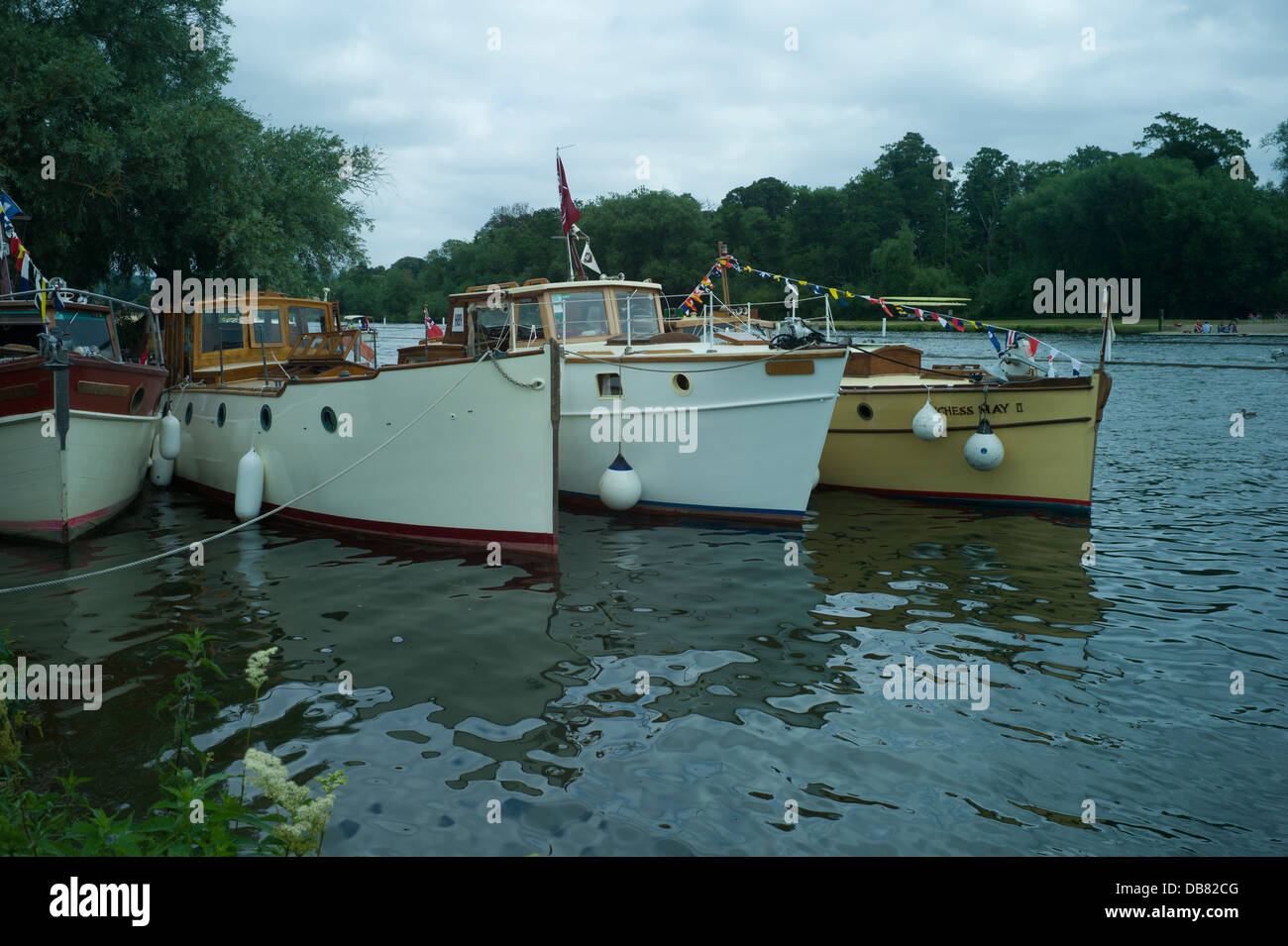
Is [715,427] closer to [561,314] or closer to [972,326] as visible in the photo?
[561,314]

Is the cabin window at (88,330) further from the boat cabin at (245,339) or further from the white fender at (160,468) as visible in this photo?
the white fender at (160,468)

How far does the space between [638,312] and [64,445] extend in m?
7.87

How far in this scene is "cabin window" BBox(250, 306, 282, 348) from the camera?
1416 centimetres

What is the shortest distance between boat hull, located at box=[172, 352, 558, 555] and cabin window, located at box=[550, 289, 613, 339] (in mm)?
3250

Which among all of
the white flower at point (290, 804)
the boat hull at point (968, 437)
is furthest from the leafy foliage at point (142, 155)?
the white flower at point (290, 804)

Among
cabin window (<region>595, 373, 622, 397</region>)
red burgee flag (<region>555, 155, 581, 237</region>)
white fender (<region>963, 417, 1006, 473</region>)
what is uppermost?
red burgee flag (<region>555, 155, 581, 237</region>)

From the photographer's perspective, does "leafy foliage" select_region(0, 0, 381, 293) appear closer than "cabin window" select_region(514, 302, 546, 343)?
No

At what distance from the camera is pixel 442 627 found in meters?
7.99

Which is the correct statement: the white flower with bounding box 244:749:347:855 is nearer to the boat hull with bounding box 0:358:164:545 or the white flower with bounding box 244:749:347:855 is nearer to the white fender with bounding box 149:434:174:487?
the boat hull with bounding box 0:358:164:545

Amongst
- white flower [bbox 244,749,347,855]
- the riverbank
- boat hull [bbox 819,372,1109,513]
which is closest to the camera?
white flower [bbox 244,749,347,855]

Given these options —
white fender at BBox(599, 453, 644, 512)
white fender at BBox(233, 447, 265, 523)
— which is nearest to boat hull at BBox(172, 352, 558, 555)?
white fender at BBox(233, 447, 265, 523)

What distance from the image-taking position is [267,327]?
14.3m

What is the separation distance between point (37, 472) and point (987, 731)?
1064 cm
